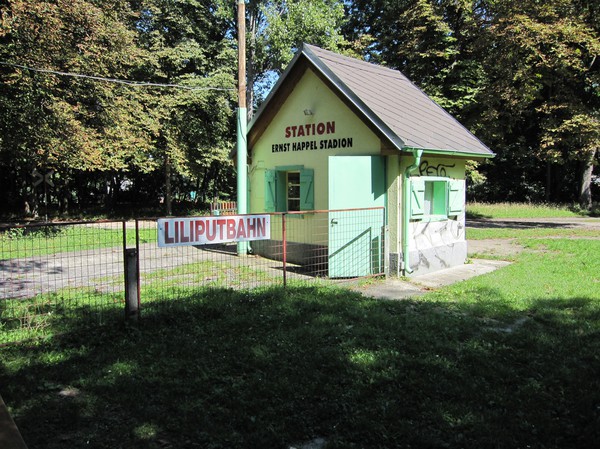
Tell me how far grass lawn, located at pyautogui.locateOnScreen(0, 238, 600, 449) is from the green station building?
287 centimetres

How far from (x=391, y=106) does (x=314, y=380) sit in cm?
780

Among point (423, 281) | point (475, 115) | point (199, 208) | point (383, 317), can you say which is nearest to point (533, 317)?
point (383, 317)

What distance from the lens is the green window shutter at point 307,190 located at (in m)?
11.0

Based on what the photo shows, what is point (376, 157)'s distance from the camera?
9.71 metres

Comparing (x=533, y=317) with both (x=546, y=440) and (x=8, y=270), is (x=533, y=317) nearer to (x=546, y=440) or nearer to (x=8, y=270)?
(x=546, y=440)

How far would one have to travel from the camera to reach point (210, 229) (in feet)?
22.3

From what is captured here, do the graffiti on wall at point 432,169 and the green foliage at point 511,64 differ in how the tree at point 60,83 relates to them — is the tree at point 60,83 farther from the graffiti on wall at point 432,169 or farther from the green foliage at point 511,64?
the green foliage at point 511,64

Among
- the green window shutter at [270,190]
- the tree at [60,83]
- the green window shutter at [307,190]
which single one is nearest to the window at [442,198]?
the green window shutter at [307,190]

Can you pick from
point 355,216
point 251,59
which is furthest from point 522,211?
point 355,216

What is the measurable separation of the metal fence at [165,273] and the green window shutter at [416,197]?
70 centimetres

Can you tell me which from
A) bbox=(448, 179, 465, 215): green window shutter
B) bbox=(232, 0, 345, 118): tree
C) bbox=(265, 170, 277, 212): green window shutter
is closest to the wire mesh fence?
bbox=(265, 170, 277, 212): green window shutter

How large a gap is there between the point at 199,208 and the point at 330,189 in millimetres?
27301

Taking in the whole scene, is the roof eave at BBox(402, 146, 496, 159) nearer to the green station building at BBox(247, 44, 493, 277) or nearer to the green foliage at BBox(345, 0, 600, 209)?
the green station building at BBox(247, 44, 493, 277)

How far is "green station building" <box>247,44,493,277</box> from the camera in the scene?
31.6 ft
